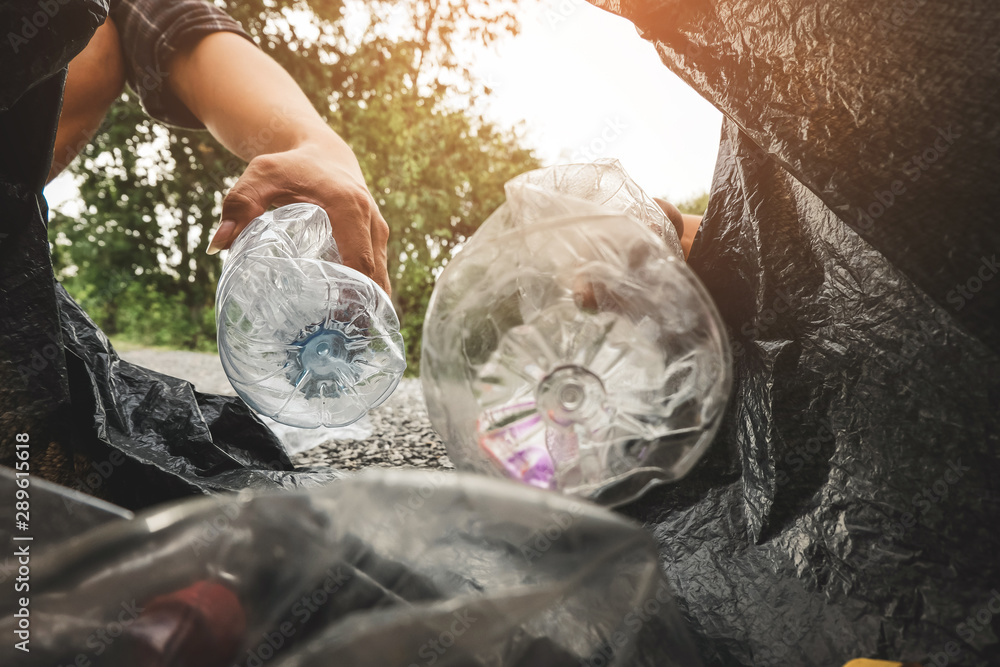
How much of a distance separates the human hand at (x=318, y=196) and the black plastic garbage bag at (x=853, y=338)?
1.04 m

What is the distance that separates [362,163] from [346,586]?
8187 millimetres

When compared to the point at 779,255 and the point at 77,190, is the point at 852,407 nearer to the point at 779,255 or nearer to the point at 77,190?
the point at 779,255

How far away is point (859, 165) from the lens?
84 cm

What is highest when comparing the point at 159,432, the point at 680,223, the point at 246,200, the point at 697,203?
the point at 697,203

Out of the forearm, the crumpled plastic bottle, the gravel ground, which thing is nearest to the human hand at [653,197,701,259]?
the crumpled plastic bottle

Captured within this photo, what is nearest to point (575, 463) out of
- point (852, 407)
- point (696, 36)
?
point (852, 407)

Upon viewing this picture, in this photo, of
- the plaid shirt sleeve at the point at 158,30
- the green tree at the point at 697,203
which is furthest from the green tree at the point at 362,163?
the plaid shirt sleeve at the point at 158,30

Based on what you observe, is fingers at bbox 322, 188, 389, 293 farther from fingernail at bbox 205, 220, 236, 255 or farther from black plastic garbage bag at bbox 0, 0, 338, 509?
black plastic garbage bag at bbox 0, 0, 338, 509

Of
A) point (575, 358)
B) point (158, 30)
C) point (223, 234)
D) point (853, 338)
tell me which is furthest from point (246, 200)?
point (853, 338)

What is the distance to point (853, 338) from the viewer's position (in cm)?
99

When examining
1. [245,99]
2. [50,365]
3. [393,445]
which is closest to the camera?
[50,365]

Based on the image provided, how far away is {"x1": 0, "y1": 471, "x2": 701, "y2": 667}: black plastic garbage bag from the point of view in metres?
0.64

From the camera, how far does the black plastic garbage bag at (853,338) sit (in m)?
0.76

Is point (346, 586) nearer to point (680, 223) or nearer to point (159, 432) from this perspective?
point (159, 432)
